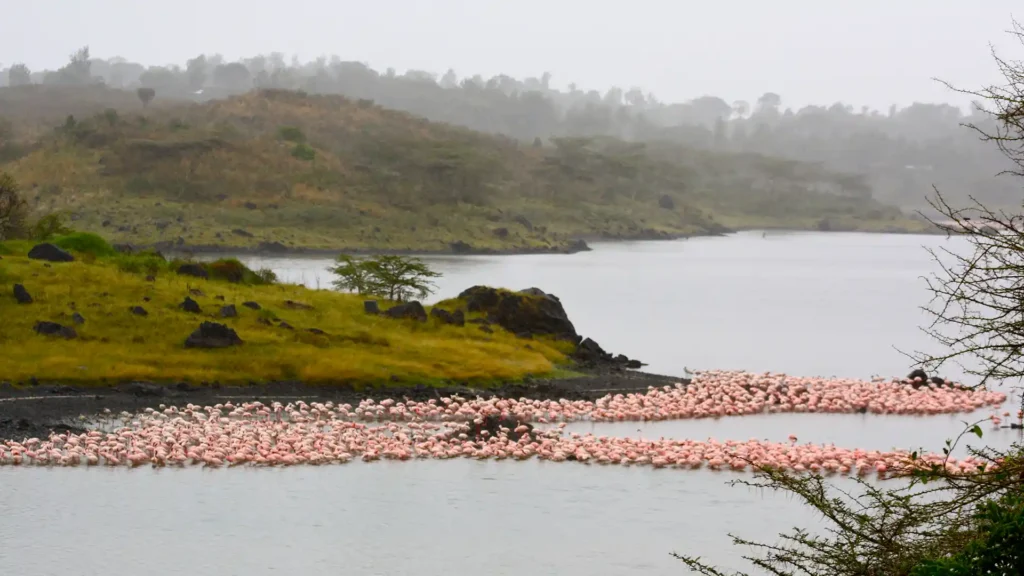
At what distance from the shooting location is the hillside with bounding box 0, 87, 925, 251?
101375 millimetres

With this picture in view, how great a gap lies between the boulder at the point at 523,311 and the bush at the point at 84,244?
1289cm

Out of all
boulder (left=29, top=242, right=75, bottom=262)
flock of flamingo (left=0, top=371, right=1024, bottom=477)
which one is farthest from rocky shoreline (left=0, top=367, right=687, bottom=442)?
boulder (left=29, top=242, right=75, bottom=262)

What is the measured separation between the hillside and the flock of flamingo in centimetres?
6484

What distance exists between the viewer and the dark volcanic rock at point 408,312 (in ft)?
131

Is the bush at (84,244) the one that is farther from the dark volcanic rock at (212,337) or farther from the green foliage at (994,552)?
the green foliage at (994,552)

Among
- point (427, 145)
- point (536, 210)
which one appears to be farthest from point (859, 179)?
point (427, 145)

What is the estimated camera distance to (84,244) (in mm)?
42375

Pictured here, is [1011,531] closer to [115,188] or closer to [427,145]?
[115,188]

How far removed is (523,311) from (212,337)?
12315mm

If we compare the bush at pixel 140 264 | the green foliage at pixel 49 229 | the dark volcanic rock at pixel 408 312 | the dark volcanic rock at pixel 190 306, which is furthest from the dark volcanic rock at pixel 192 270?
the green foliage at pixel 49 229

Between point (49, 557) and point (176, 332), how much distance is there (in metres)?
15.4

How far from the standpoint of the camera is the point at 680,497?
24.2 m

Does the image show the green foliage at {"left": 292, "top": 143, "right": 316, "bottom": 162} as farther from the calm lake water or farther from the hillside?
the calm lake water

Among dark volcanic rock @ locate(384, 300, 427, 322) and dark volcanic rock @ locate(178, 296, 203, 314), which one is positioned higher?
dark volcanic rock @ locate(178, 296, 203, 314)
